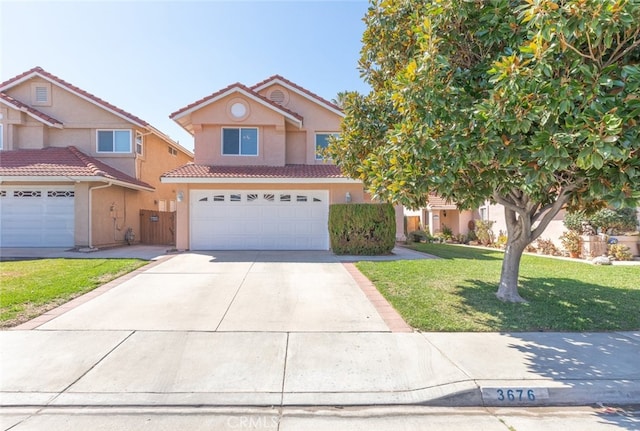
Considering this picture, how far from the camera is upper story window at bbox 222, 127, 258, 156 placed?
14.7 m

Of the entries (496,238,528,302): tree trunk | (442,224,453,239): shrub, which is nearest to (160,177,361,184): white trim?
(496,238,528,302): tree trunk

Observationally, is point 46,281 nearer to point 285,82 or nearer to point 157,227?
point 157,227

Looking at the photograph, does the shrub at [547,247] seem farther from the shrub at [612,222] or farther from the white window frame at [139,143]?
the white window frame at [139,143]

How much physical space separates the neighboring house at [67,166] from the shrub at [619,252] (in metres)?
20.3

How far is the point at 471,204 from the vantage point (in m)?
5.16

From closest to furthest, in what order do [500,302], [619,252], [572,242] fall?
[500,302]
[619,252]
[572,242]

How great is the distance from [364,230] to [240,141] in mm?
6884

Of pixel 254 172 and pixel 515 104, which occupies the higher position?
pixel 254 172

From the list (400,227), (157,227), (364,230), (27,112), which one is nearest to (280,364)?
(364,230)

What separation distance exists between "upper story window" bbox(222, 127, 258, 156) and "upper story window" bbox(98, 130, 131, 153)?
5.62 m

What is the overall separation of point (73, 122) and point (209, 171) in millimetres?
8309

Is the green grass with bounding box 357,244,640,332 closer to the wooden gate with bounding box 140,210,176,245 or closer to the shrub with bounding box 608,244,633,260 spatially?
the shrub with bounding box 608,244,633,260

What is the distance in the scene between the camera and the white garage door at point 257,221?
13.5 meters

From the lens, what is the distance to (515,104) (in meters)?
4.02
